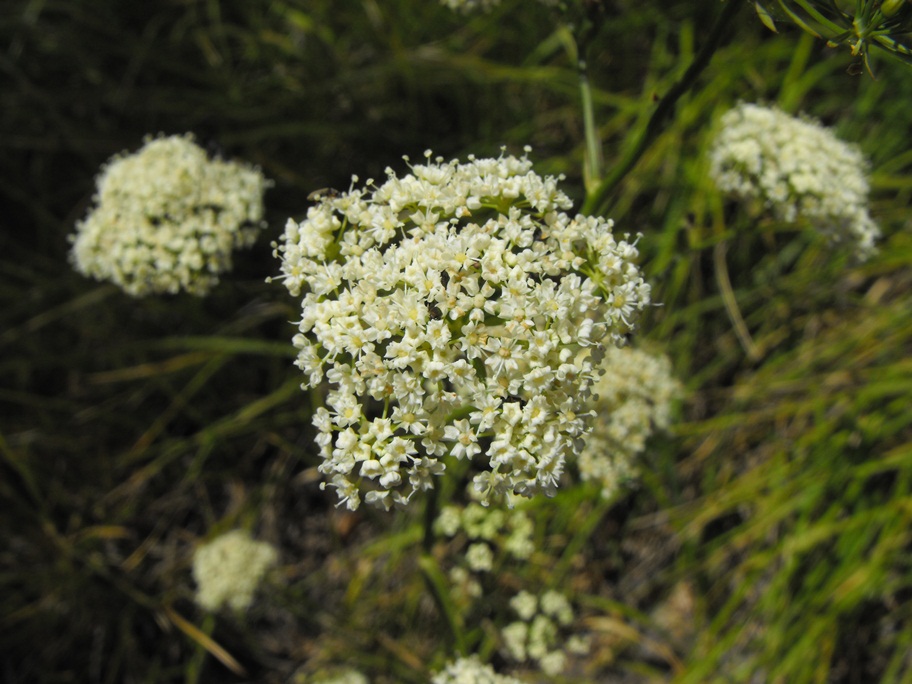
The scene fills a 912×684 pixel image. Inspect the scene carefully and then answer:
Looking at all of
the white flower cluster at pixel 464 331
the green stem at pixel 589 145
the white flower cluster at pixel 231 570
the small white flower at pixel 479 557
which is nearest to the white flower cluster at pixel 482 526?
the small white flower at pixel 479 557

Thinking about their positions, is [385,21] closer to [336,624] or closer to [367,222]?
[367,222]

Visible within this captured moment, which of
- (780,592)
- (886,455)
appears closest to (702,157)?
(886,455)

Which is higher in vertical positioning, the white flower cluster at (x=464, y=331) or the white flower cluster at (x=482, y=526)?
the white flower cluster at (x=464, y=331)

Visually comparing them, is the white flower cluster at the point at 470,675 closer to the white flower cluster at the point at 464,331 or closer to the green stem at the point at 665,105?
the white flower cluster at the point at 464,331

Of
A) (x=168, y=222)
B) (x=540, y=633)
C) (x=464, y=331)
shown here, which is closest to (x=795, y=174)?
(x=464, y=331)

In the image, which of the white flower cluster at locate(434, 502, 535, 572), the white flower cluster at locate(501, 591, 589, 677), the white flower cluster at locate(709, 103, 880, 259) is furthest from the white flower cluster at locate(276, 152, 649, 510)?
the white flower cluster at locate(501, 591, 589, 677)

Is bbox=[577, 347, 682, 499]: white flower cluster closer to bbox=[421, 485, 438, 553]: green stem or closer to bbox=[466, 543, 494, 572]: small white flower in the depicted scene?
bbox=[466, 543, 494, 572]: small white flower
